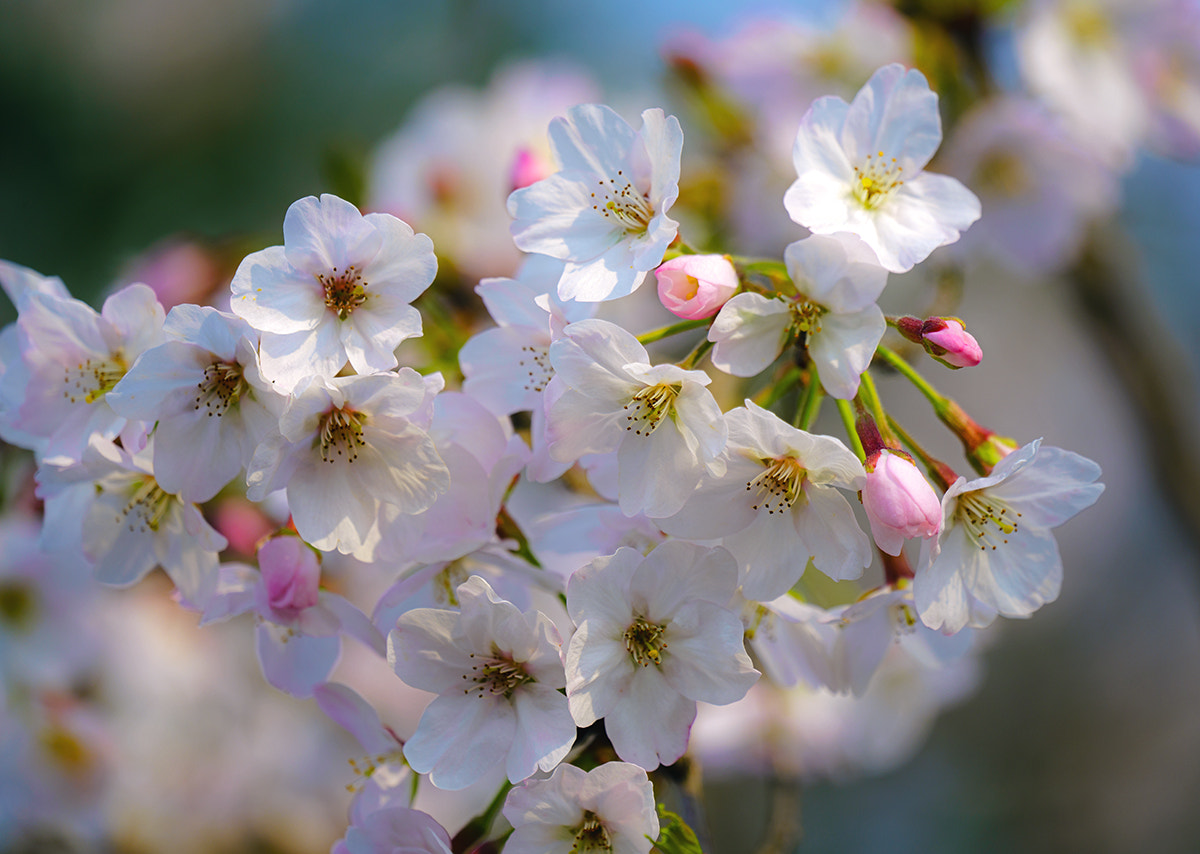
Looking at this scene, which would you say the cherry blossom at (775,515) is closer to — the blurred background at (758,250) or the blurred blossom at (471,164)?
the blurred background at (758,250)

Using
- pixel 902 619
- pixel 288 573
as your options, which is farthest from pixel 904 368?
pixel 288 573

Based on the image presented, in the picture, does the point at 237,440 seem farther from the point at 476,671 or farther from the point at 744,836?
the point at 744,836

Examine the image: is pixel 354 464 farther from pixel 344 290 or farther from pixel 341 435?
pixel 344 290

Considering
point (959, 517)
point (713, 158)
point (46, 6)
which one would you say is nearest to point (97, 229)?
point (46, 6)

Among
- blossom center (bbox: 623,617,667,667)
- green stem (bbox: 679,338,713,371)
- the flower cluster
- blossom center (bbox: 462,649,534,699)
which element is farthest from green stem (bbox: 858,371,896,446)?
blossom center (bbox: 462,649,534,699)

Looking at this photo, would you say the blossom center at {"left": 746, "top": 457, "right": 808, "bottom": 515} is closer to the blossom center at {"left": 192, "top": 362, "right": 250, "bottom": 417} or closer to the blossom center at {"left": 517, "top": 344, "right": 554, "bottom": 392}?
the blossom center at {"left": 517, "top": 344, "right": 554, "bottom": 392}

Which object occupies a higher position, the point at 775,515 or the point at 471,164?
the point at 775,515
